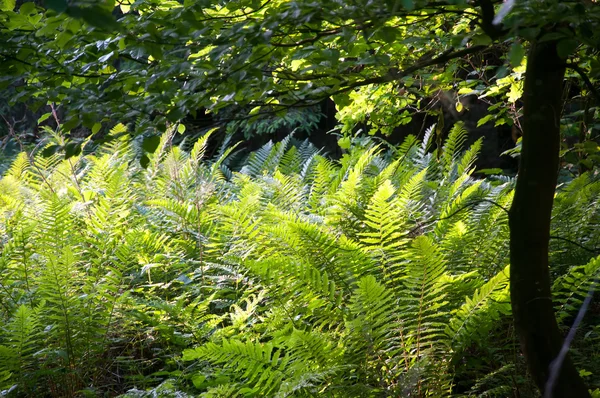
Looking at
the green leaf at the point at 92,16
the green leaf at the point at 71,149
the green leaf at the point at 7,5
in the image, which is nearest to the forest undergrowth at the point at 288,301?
the green leaf at the point at 71,149

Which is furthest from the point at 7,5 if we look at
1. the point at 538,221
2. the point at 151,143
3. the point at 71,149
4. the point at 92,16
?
the point at 538,221

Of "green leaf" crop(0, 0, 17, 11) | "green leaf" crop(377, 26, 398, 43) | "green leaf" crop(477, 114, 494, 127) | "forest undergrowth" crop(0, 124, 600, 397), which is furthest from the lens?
"green leaf" crop(477, 114, 494, 127)

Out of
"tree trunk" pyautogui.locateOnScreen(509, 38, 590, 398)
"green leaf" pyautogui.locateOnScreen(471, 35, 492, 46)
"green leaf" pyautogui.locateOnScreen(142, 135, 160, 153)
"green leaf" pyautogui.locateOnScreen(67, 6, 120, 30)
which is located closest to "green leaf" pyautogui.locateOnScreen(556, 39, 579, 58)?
"green leaf" pyautogui.locateOnScreen(471, 35, 492, 46)

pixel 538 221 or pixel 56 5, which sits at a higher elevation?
pixel 56 5

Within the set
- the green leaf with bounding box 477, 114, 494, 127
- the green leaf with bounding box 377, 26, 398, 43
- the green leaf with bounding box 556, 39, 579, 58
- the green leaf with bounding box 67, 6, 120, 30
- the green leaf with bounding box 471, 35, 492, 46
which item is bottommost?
the green leaf with bounding box 477, 114, 494, 127

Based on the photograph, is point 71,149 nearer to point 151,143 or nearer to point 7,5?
point 151,143

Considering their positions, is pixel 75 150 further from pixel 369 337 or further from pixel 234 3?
pixel 369 337

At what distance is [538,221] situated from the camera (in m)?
1.70

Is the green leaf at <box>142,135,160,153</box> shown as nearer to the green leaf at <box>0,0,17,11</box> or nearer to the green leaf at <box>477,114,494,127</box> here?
the green leaf at <box>0,0,17,11</box>

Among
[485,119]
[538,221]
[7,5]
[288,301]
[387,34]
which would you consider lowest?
[288,301]

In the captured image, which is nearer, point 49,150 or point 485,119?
point 49,150

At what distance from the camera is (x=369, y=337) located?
82.6 inches

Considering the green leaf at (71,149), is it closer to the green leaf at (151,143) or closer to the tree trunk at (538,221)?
the green leaf at (151,143)

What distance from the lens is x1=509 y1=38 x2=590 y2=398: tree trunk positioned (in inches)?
65.9
